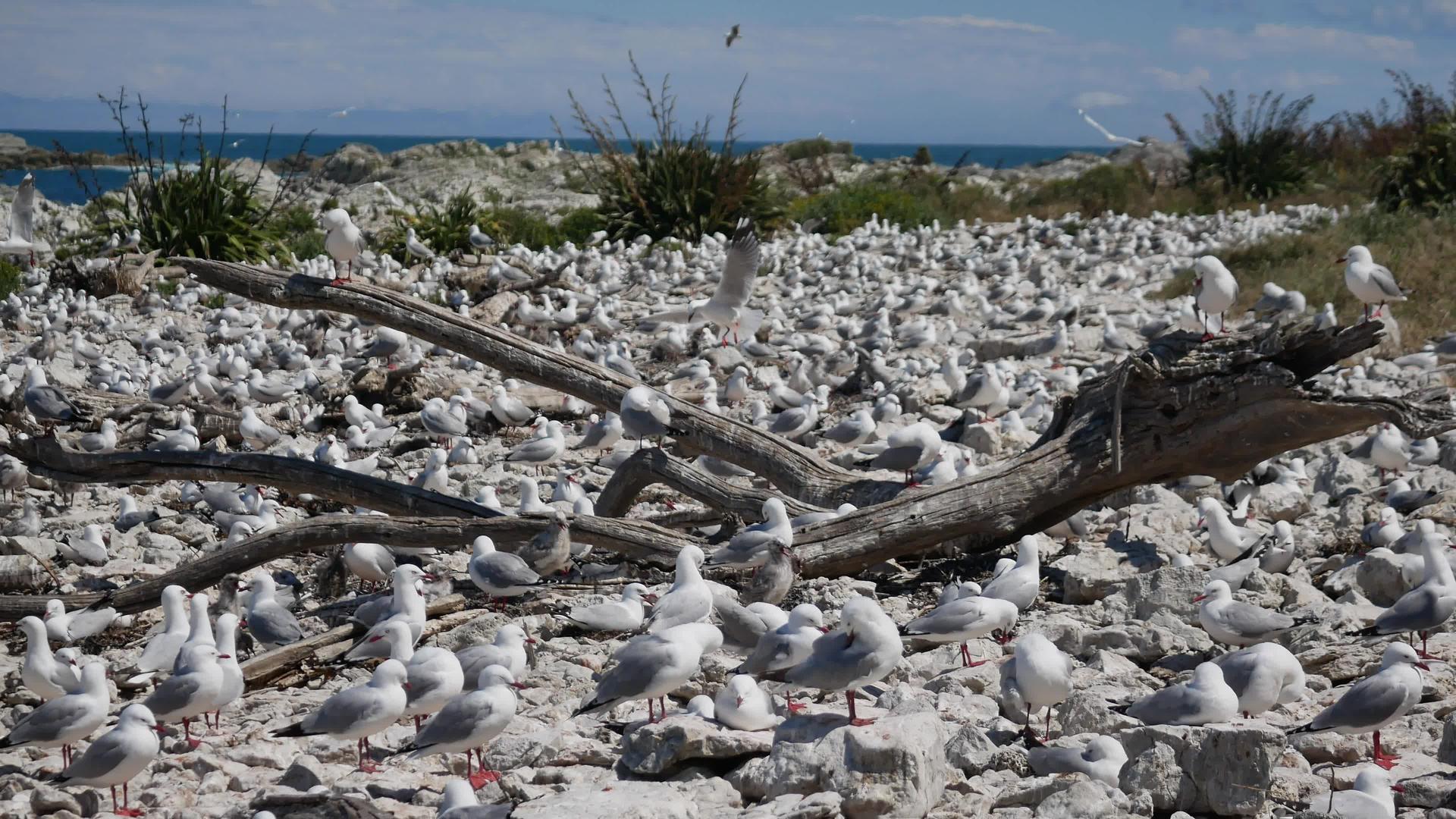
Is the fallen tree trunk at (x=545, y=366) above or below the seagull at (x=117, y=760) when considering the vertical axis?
above

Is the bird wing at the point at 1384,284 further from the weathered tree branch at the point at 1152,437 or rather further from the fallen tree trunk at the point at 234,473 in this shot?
the fallen tree trunk at the point at 234,473

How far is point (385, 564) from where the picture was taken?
671 cm

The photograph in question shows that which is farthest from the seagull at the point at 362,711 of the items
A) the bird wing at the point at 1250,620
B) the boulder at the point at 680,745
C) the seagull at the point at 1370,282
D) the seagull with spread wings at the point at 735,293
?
the seagull at the point at 1370,282

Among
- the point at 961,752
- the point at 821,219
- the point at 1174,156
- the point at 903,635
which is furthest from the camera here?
the point at 1174,156

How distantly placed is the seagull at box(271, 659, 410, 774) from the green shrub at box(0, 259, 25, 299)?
15.4 m

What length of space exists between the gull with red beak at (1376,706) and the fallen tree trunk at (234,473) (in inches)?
166

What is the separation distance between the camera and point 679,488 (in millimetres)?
7301

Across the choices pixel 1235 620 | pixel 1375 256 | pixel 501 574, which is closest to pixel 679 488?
pixel 501 574

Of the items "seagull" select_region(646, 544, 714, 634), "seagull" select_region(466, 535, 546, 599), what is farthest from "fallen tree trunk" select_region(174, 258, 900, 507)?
"seagull" select_region(646, 544, 714, 634)

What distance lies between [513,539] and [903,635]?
2389 mm

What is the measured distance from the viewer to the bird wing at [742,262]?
11.7 meters

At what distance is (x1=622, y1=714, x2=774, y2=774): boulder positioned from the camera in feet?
12.9

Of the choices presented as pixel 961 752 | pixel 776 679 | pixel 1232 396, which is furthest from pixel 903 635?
pixel 1232 396

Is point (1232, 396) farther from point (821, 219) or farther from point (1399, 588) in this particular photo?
point (821, 219)
